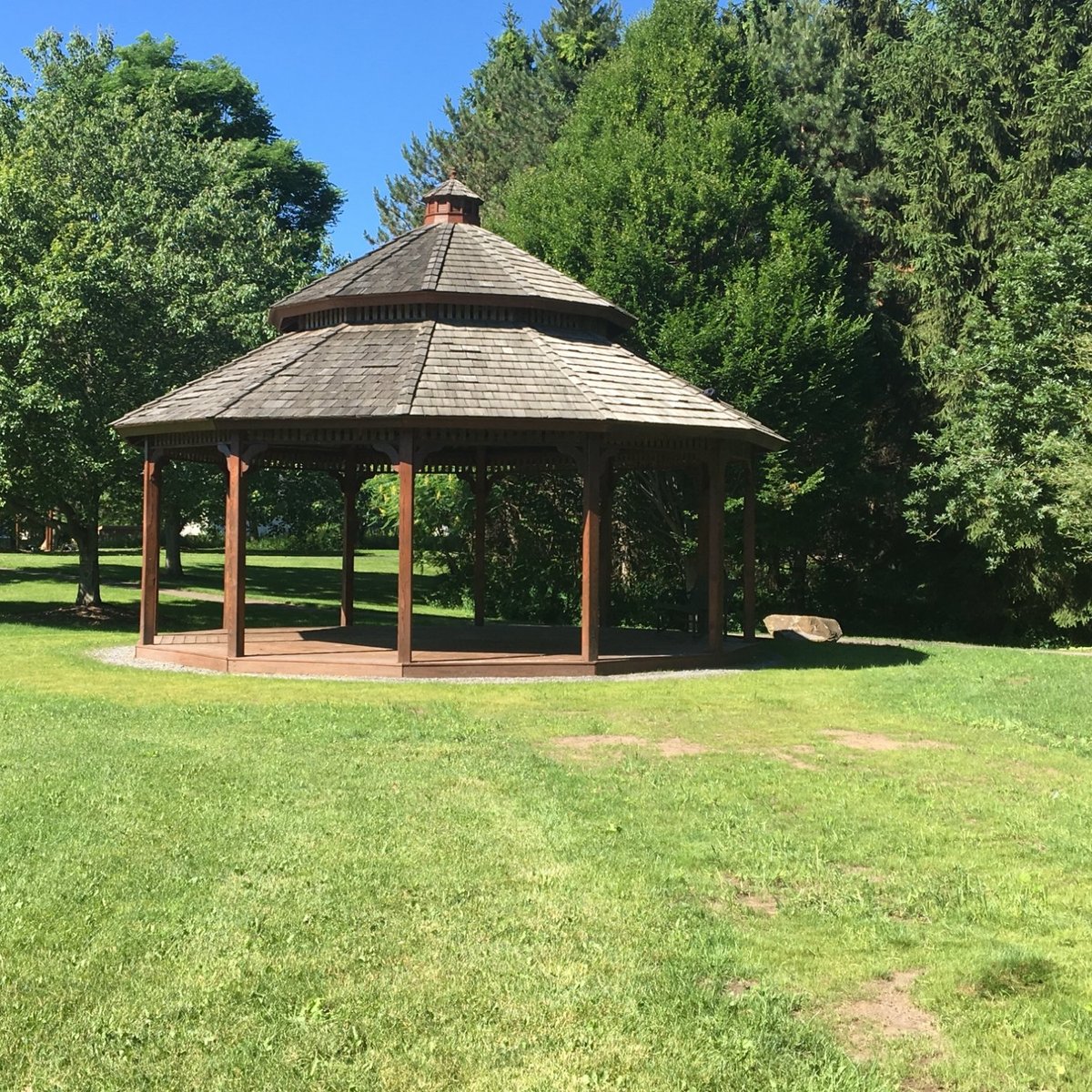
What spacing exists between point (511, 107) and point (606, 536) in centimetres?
2553

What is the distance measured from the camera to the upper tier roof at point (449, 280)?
17.0 metres

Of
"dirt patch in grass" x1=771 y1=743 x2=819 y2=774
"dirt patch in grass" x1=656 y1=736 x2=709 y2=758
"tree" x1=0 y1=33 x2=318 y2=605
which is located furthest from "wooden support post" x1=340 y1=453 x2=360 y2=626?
"dirt patch in grass" x1=771 y1=743 x2=819 y2=774

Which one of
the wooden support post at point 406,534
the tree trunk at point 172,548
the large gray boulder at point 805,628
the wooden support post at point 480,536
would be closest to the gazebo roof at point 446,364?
the wooden support post at point 406,534

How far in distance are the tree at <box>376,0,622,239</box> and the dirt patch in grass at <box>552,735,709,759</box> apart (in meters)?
28.7

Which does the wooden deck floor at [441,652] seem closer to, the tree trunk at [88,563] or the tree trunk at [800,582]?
the tree trunk at [88,563]

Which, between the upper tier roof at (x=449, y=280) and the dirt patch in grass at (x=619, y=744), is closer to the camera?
the dirt patch in grass at (x=619, y=744)

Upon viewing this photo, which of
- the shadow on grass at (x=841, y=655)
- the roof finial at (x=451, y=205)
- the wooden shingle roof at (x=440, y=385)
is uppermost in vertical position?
the roof finial at (x=451, y=205)

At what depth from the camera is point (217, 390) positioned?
16516 mm

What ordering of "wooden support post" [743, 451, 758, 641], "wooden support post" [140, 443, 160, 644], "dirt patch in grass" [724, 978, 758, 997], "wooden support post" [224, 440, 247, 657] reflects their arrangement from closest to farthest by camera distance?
"dirt patch in grass" [724, 978, 758, 997]
"wooden support post" [224, 440, 247, 657]
"wooden support post" [140, 443, 160, 644]
"wooden support post" [743, 451, 758, 641]

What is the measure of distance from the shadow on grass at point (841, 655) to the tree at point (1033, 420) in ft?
17.5

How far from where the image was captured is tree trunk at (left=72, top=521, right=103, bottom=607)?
23.0m

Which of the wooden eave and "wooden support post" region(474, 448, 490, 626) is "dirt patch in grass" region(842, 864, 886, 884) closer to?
the wooden eave

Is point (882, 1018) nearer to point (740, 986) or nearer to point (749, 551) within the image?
point (740, 986)

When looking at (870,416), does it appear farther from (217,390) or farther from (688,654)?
(217,390)
